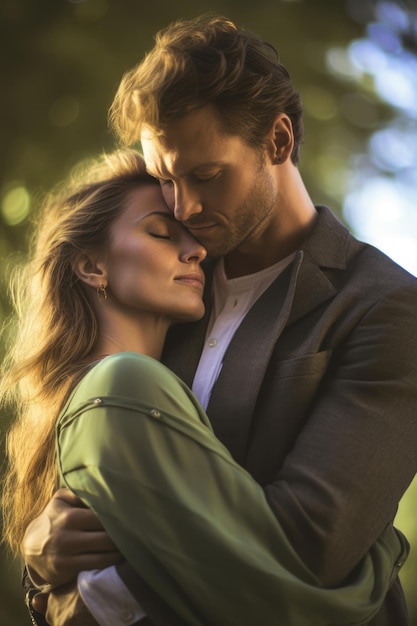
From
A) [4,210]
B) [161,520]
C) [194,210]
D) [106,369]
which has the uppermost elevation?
[194,210]

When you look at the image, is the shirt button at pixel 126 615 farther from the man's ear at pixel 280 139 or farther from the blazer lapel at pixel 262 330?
the man's ear at pixel 280 139

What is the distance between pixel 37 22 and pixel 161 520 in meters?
3.39

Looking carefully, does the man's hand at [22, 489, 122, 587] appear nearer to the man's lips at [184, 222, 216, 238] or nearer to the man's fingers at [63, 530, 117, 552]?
the man's fingers at [63, 530, 117, 552]

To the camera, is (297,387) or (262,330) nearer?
(297,387)

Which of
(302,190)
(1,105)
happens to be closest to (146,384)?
(302,190)

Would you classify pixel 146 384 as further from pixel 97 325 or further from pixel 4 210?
pixel 4 210

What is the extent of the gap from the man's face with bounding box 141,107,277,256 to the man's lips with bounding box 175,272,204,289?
2.6 inches

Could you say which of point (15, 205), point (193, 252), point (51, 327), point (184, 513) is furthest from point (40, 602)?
point (15, 205)

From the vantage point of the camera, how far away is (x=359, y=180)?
4.99 meters

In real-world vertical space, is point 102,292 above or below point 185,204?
below

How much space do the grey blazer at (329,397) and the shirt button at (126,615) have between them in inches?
12.5

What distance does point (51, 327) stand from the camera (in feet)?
7.50

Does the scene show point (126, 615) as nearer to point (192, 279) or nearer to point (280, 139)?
point (192, 279)

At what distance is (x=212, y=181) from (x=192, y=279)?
0.23 m
